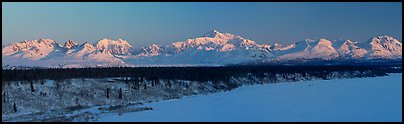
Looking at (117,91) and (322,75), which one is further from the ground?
(117,91)

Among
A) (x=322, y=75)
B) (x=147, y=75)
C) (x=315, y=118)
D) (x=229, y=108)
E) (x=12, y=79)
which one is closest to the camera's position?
(x=315, y=118)

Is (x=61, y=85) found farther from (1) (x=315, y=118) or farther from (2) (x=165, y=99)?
(1) (x=315, y=118)

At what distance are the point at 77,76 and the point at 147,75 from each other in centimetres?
2169

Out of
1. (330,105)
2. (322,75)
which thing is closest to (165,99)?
(330,105)

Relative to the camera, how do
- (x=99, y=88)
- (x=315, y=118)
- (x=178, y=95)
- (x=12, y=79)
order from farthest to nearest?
(x=178, y=95) → (x=99, y=88) → (x=12, y=79) → (x=315, y=118)

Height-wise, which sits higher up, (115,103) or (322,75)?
(115,103)

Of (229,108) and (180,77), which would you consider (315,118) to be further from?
(180,77)

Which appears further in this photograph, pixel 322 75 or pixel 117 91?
pixel 322 75

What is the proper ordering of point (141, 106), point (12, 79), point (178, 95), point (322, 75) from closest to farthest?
point (141, 106) → point (12, 79) → point (178, 95) → point (322, 75)

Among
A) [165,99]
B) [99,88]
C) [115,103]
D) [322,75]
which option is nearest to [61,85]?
[99,88]

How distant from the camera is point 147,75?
415 ft

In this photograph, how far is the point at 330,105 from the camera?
78.5 metres

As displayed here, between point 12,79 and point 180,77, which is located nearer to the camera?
point 12,79

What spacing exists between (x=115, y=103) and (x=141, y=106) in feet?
25.0
